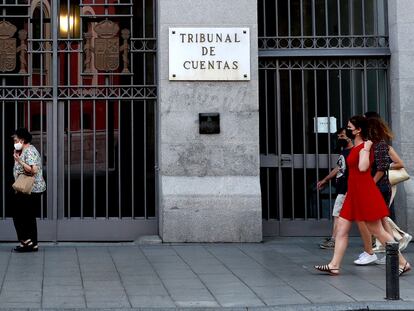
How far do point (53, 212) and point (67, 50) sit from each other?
8.77 ft

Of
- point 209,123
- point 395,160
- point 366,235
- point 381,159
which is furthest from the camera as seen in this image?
point 209,123

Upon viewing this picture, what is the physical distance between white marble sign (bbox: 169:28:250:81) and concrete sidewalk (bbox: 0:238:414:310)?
2733mm

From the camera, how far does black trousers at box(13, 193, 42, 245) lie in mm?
10438

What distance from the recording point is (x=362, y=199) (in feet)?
27.8

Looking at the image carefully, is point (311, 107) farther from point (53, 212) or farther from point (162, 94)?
point (53, 212)

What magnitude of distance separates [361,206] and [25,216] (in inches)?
194

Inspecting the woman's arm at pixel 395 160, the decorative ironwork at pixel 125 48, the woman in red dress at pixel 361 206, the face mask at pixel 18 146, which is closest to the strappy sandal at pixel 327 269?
the woman in red dress at pixel 361 206

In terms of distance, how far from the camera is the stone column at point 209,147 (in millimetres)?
11336

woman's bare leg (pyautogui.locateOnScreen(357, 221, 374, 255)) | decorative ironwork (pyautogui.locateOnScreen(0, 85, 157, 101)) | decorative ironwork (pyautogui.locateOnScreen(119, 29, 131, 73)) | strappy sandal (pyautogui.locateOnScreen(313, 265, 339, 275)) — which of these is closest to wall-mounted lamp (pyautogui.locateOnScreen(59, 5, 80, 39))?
decorative ironwork (pyautogui.locateOnScreen(119, 29, 131, 73))

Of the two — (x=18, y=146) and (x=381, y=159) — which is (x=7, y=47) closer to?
(x=18, y=146)

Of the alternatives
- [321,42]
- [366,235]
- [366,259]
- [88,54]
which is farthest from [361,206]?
[88,54]

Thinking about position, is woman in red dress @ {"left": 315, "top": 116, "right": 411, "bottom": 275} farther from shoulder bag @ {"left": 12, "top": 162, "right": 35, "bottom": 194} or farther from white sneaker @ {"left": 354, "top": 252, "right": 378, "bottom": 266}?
shoulder bag @ {"left": 12, "top": 162, "right": 35, "bottom": 194}

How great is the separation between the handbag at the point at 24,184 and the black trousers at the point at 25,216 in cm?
13

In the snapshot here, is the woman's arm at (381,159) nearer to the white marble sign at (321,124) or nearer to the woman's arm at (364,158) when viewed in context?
the woman's arm at (364,158)
